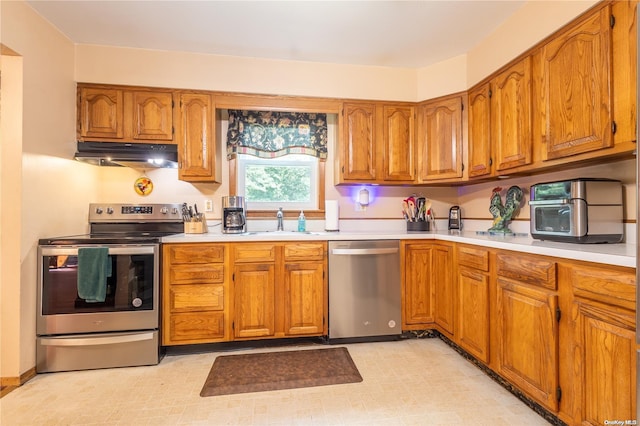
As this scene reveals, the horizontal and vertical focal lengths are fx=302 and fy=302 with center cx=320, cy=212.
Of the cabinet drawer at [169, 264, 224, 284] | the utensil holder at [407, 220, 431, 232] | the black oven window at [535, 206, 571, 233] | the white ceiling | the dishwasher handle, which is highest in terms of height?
the white ceiling

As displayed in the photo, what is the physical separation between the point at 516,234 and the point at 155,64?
3.34 metres

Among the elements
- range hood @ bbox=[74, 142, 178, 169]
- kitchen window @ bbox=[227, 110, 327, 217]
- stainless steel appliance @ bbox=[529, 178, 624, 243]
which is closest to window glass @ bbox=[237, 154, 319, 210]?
kitchen window @ bbox=[227, 110, 327, 217]

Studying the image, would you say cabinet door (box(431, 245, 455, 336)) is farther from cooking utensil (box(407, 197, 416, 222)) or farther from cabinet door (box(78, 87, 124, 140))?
cabinet door (box(78, 87, 124, 140))

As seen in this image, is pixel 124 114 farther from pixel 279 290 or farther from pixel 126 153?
pixel 279 290

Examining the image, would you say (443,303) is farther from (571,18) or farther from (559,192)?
(571,18)

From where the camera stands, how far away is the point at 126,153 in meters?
2.51

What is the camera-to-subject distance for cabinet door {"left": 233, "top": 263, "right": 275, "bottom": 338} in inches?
96.4

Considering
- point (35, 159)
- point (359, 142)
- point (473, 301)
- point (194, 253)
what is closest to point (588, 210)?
point (473, 301)

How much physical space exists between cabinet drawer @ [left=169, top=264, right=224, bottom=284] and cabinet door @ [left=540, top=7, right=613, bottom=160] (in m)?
2.46

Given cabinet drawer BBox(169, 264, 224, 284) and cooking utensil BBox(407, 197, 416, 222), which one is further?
cooking utensil BBox(407, 197, 416, 222)

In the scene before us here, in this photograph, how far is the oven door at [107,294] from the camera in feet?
7.02

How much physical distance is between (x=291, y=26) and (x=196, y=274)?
2.04m

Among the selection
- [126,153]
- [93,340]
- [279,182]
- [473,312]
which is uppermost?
[126,153]

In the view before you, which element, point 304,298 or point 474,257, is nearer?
point 474,257
